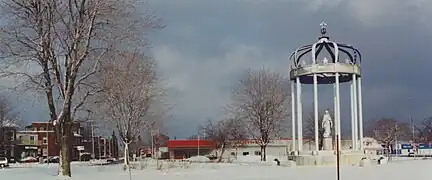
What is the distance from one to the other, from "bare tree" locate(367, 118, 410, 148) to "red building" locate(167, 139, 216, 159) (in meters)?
28.0

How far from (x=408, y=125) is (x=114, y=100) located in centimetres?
8625

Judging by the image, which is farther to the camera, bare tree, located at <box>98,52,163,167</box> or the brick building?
the brick building

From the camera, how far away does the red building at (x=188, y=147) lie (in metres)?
104

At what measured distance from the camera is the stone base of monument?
40459 mm

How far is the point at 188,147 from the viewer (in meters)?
105

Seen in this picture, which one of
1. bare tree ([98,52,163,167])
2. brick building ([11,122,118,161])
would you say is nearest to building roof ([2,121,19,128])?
brick building ([11,122,118,161])

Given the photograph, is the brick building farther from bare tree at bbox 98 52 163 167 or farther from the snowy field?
the snowy field

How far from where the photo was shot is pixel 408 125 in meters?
120

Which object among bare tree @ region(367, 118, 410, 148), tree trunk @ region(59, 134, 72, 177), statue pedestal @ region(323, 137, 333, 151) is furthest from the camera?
bare tree @ region(367, 118, 410, 148)

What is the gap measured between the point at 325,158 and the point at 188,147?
216 feet

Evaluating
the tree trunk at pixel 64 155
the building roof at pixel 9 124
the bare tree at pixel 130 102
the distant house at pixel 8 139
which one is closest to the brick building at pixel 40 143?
the distant house at pixel 8 139

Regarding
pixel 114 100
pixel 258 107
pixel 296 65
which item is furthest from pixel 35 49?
pixel 258 107

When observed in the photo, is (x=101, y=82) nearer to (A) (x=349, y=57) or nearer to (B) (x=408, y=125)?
(A) (x=349, y=57)

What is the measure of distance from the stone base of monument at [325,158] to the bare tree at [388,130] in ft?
182
